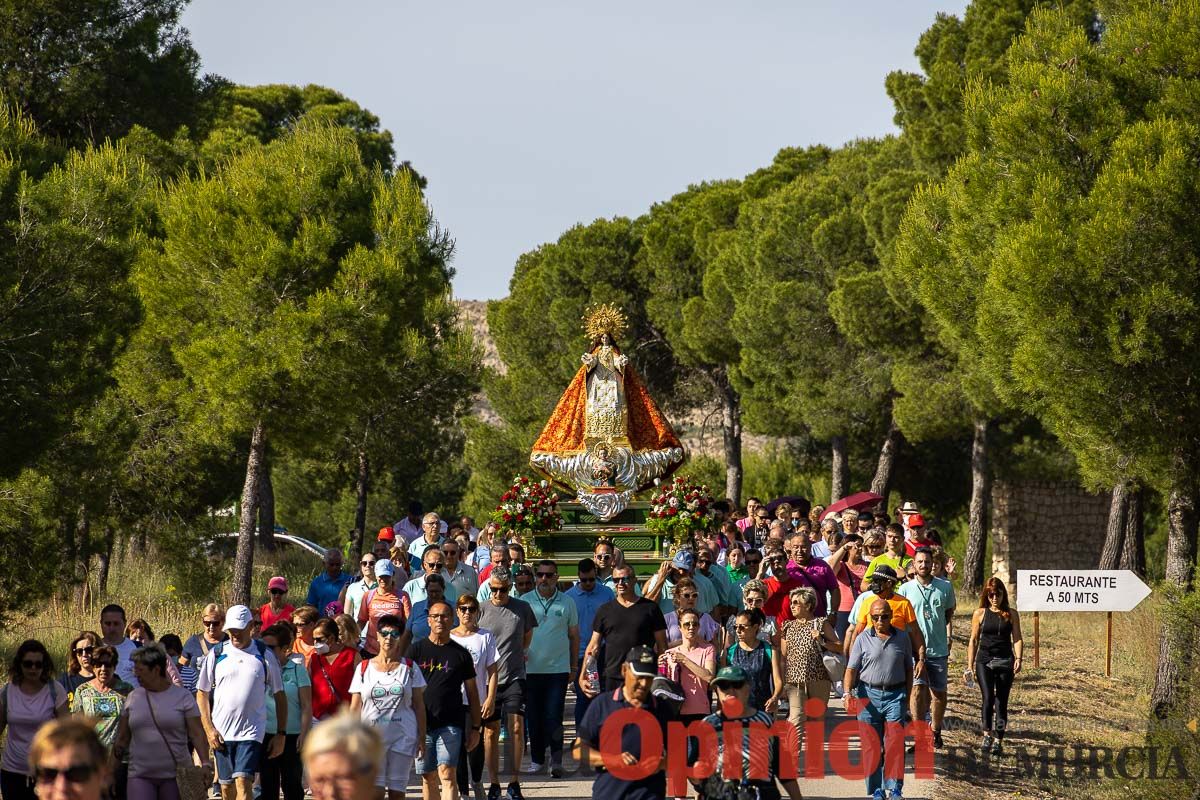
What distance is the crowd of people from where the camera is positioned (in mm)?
9102

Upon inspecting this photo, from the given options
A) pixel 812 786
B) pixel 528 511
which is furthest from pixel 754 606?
pixel 528 511

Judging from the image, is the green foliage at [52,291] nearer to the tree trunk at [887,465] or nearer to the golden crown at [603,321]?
the golden crown at [603,321]

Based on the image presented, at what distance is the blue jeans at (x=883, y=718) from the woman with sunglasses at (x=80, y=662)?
542cm

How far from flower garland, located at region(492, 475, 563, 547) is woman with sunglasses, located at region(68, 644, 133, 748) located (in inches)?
533

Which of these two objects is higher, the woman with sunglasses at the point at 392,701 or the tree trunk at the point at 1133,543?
the tree trunk at the point at 1133,543

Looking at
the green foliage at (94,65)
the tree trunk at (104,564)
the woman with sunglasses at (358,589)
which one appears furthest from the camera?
the green foliage at (94,65)

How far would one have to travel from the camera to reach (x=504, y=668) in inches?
477

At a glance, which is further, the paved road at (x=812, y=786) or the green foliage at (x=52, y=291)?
the green foliage at (x=52, y=291)

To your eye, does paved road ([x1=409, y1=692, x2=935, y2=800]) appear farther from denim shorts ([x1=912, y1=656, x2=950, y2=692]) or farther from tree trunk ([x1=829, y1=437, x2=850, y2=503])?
tree trunk ([x1=829, y1=437, x2=850, y2=503])

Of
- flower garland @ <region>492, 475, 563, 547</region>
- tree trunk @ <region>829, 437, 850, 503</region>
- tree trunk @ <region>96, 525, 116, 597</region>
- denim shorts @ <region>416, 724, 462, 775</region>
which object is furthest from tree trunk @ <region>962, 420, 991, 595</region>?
denim shorts @ <region>416, 724, 462, 775</region>

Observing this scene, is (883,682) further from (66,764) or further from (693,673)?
(66,764)

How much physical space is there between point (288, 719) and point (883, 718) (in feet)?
14.1

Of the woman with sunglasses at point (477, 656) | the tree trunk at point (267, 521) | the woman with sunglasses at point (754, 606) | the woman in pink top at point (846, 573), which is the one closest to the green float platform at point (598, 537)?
the woman in pink top at point (846, 573)

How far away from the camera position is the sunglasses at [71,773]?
491 cm
